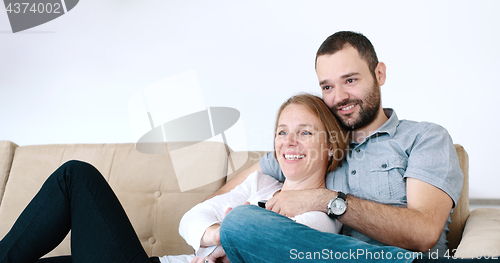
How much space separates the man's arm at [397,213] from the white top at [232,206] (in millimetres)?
49

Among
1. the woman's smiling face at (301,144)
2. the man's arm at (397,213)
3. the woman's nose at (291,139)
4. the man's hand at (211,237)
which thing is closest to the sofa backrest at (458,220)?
the man's arm at (397,213)

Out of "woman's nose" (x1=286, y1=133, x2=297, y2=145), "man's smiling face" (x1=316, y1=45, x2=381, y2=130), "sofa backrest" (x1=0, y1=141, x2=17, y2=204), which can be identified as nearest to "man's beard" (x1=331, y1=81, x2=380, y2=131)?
"man's smiling face" (x1=316, y1=45, x2=381, y2=130)

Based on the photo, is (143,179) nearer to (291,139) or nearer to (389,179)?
(291,139)

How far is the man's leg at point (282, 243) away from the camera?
0.90 m

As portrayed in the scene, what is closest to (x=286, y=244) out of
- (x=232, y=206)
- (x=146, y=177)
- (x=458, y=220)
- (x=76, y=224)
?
(x=232, y=206)

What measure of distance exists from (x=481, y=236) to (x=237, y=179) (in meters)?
0.94

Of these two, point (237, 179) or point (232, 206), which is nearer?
point (232, 206)

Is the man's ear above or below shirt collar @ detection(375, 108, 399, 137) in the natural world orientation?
above

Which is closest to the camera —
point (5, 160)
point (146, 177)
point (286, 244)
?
point (286, 244)

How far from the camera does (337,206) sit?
1265mm

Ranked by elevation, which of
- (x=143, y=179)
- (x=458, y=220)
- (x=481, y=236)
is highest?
(x=143, y=179)

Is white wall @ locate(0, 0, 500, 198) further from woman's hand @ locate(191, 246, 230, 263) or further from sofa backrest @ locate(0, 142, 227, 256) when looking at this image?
woman's hand @ locate(191, 246, 230, 263)

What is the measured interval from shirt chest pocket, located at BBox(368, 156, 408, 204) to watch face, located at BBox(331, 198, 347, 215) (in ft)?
0.70

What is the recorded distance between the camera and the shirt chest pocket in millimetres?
1377
